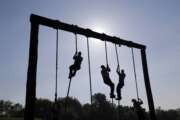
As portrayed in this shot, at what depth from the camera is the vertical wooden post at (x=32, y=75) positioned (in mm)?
7422

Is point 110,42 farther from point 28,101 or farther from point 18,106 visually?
point 18,106

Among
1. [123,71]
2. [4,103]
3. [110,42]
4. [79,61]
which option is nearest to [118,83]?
[123,71]

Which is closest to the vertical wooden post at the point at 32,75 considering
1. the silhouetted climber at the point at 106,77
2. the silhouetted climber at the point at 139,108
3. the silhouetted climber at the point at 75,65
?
the silhouetted climber at the point at 75,65

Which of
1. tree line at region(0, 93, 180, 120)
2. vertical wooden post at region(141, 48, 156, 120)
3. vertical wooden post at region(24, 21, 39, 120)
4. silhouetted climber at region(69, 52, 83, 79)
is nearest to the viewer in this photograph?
vertical wooden post at region(24, 21, 39, 120)

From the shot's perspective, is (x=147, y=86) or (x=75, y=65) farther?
(x=147, y=86)

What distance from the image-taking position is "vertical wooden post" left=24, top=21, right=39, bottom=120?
A: 7.42 m

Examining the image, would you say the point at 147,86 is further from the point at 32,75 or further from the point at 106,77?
the point at 32,75

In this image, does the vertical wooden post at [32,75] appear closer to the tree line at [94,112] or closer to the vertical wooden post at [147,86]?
the vertical wooden post at [147,86]

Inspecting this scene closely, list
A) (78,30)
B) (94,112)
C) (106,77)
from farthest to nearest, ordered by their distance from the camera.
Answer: (94,112), (106,77), (78,30)

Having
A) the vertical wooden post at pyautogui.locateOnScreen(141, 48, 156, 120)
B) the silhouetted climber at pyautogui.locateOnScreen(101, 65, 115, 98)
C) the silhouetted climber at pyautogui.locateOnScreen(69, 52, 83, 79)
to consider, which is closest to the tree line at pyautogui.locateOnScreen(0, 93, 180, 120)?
the vertical wooden post at pyautogui.locateOnScreen(141, 48, 156, 120)

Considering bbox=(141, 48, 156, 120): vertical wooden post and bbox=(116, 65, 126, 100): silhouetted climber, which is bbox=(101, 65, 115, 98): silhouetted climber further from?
bbox=(141, 48, 156, 120): vertical wooden post

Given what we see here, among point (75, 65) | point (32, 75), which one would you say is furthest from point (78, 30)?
point (32, 75)

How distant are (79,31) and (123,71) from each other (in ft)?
9.29

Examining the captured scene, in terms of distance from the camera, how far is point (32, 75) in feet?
25.9
